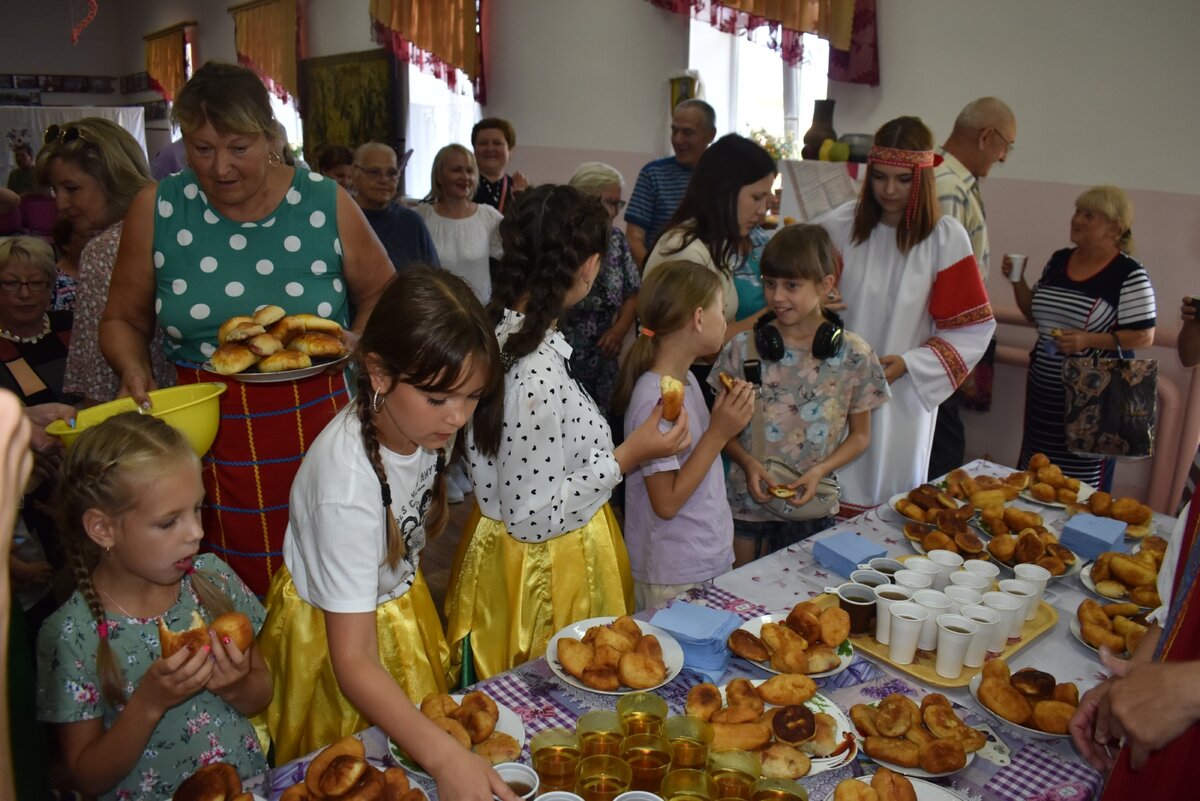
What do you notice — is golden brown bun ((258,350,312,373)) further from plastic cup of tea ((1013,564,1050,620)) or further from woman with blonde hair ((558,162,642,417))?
woman with blonde hair ((558,162,642,417))

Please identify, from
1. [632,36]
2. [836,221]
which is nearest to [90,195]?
[836,221]

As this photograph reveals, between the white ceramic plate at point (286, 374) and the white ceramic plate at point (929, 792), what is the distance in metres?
1.36

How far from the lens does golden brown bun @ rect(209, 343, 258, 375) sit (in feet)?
6.31

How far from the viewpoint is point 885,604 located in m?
1.63

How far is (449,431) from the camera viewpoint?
4.75ft

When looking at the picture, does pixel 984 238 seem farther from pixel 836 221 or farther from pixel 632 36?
pixel 632 36

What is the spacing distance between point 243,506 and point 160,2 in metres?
15.4

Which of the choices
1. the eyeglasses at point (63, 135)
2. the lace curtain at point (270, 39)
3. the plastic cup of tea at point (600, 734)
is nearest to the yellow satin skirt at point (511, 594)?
the plastic cup of tea at point (600, 734)

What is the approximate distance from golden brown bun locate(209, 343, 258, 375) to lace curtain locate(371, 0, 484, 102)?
6816 millimetres

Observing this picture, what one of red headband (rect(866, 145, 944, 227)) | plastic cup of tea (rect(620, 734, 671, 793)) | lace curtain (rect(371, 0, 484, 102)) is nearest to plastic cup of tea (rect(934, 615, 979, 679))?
plastic cup of tea (rect(620, 734, 671, 793))

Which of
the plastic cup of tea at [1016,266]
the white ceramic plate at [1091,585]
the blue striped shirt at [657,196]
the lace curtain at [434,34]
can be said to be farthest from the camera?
the lace curtain at [434,34]

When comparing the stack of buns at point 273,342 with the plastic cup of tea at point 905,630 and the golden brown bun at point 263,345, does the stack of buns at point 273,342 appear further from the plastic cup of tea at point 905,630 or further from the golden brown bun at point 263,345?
the plastic cup of tea at point 905,630

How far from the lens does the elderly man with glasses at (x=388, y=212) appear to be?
4.09 m

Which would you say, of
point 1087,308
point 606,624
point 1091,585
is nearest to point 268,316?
point 606,624
